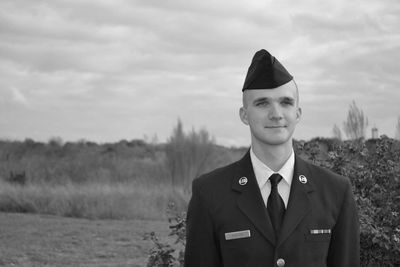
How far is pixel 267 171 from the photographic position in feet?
9.08

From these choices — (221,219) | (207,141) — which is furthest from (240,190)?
(207,141)

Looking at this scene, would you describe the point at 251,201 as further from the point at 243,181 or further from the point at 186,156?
the point at 186,156

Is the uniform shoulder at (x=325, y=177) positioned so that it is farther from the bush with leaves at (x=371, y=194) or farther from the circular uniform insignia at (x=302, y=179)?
the bush with leaves at (x=371, y=194)

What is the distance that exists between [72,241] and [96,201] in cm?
415

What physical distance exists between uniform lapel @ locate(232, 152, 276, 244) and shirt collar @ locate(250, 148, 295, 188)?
29 mm

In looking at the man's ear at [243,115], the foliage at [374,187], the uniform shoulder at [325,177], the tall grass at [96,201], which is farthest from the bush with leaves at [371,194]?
the tall grass at [96,201]

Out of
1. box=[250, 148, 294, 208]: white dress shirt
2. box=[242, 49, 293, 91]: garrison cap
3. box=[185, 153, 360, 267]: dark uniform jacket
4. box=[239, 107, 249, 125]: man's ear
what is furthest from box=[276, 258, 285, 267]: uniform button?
box=[242, 49, 293, 91]: garrison cap

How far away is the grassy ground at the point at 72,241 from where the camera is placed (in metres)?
9.19

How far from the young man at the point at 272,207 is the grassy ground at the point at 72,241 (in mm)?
6137

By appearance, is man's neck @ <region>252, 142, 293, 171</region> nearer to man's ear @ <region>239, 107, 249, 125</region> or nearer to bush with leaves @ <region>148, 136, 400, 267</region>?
man's ear @ <region>239, 107, 249, 125</region>

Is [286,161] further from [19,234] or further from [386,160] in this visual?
[19,234]

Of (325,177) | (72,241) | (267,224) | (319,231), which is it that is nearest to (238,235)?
(267,224)

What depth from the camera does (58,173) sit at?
23250mm

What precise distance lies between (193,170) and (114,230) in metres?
6.75
